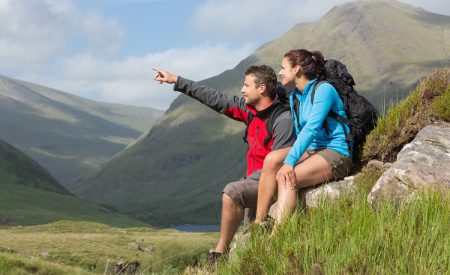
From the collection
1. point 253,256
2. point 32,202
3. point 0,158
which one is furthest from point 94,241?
point 0,158

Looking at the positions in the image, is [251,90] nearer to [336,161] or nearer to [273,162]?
[273,162]

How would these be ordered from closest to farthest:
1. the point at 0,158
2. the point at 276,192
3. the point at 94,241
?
the point at 276,192, the point at 94,241, the point at 0,158

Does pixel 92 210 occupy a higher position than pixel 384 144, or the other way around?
pixel 384 144

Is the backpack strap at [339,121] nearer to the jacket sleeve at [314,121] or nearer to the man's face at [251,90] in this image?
the jacket sleeve at [314,121]

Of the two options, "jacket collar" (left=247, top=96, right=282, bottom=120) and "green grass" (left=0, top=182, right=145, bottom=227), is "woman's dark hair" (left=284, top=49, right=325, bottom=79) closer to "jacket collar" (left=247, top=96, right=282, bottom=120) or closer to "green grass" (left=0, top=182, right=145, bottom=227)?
"jacket collar" (left=247, top=96, right=282, bottom=120)

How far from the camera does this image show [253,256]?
7035mm

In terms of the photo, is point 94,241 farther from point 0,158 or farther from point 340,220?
point 0,158

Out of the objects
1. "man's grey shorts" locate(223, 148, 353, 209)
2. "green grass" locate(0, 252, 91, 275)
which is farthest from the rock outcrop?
"green grass" locate(0, 252, 91, 275)

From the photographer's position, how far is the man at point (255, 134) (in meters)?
9.29

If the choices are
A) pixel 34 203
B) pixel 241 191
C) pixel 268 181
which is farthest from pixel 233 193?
pixel 34 203

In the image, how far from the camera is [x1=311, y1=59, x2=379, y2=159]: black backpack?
9.23m

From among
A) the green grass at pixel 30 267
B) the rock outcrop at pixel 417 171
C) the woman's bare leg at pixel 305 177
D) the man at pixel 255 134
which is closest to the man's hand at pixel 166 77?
the man at pixel 255 134

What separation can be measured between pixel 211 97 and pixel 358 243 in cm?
511

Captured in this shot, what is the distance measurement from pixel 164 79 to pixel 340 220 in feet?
17.0
